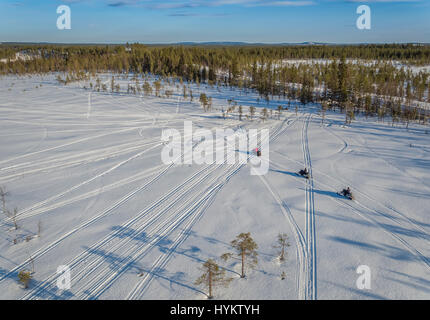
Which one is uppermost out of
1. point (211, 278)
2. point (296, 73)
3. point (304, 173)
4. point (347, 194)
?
point (296, 73)

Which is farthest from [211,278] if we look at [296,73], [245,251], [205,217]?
[296,73]

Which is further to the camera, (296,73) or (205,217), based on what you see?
(296,73)

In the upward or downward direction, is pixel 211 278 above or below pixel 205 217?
below

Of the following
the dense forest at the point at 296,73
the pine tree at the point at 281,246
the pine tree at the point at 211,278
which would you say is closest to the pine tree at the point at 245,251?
the pine tree at the point at 211,278

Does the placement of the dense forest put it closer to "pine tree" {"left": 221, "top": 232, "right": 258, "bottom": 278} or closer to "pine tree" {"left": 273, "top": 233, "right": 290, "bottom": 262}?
"pine tree" {"left": 273, "top": 233, "right": 290, "bottom": 262}

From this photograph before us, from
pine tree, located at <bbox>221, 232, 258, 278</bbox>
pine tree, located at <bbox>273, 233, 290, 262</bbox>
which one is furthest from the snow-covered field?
pine tree, located at <bbox>221, 232, 258, 278</bbox>

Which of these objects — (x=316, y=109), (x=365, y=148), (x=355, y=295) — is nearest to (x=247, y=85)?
(x=316, y=109)

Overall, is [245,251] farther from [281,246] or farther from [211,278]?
A: [281,246]
